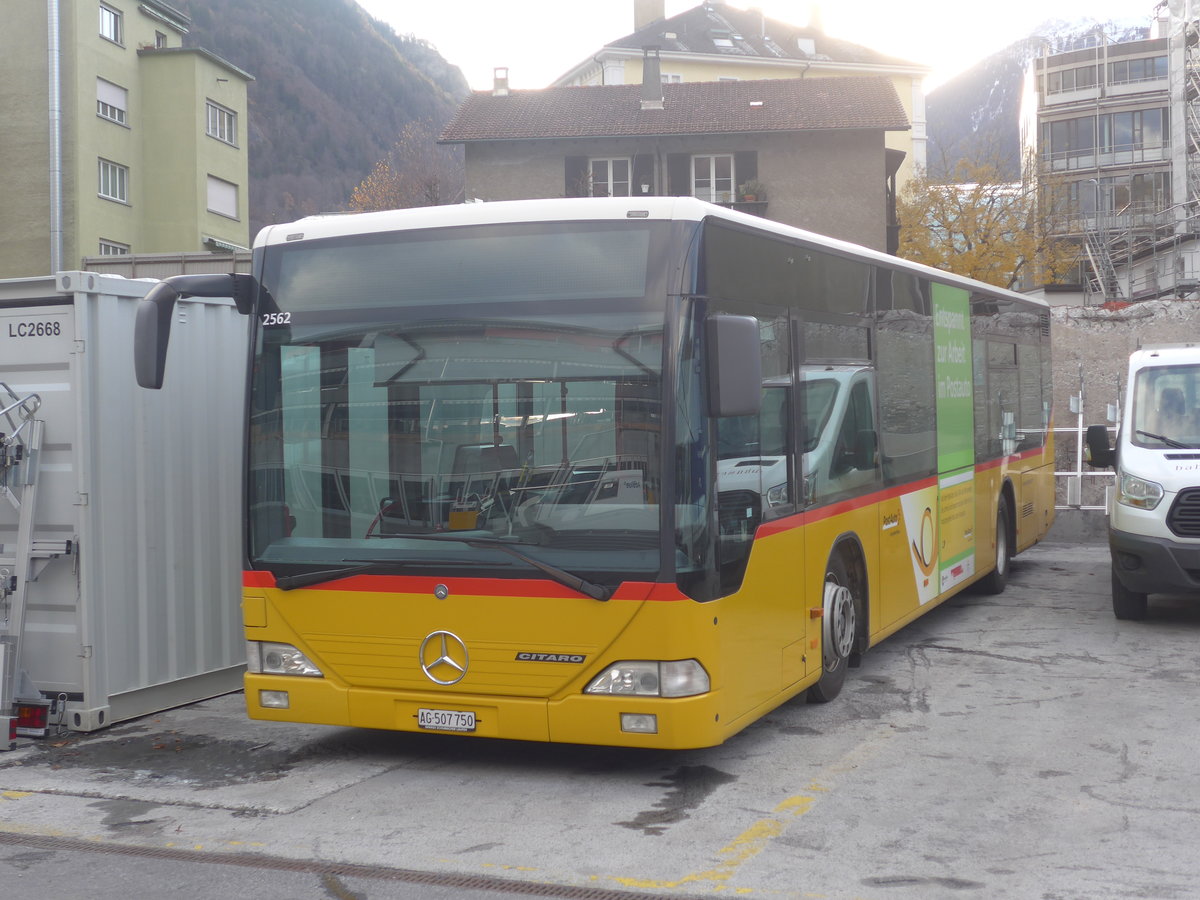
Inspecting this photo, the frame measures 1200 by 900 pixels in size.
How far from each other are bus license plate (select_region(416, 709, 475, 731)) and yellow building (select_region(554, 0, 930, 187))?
65.2 metres

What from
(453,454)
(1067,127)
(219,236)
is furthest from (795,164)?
(1067,127)

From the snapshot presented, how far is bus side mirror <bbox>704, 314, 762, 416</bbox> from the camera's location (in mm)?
6246

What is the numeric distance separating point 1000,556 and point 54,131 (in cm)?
3848

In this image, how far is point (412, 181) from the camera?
68.8 m

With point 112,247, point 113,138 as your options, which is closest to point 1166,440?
point 112,247

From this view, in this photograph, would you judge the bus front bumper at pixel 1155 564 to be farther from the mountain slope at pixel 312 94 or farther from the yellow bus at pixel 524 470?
the mountain slope at pixel 312 94

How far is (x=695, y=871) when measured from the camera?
5332 mm

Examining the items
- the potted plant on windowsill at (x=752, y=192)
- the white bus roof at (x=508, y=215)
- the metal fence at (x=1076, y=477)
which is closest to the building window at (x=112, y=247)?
the potted plant on windowsill at (x=752, y=192)

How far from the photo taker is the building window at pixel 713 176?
4347cm

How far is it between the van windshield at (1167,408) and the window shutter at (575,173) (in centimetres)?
3340

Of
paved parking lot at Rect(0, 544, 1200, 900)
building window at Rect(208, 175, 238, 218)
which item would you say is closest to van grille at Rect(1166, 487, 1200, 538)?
paved parking lot at Rect(0, 544, 1200, 900)

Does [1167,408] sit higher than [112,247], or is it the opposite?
[112,247]

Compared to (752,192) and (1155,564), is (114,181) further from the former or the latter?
(1155,564)

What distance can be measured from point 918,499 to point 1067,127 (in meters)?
81.4
